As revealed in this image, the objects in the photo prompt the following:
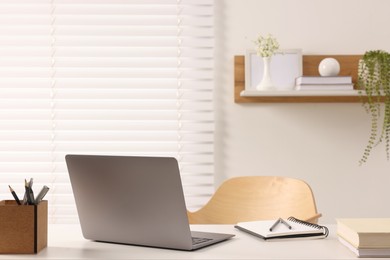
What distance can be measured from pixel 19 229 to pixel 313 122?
2076mm

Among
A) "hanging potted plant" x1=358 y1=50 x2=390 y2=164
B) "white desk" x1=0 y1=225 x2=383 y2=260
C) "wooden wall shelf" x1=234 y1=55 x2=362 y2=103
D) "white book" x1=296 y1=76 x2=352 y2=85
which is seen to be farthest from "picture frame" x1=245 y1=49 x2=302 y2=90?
"white desk" x1=0 y1=225 x2=383 y2=260

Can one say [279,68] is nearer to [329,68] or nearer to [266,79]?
[266,79]

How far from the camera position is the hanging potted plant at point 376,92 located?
319 centimetres

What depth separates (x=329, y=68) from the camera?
320 centimetres

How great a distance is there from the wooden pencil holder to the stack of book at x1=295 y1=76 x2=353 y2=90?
6.04 ft

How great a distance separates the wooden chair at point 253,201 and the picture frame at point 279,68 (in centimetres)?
69

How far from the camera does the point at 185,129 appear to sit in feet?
11.2

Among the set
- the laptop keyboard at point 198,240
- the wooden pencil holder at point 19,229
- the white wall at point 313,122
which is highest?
the white wall at point 313,122

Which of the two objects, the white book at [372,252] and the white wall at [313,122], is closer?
the white book at [372,252]

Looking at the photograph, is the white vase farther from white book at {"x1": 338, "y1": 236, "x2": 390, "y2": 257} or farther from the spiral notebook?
white book at {"x1": 338, "y1": 236, "x2": 390, "y2": 257}

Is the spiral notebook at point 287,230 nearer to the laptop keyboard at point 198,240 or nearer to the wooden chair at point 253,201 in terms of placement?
the laptop keyboard at point 198,240

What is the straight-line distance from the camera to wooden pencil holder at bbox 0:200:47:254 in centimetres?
162

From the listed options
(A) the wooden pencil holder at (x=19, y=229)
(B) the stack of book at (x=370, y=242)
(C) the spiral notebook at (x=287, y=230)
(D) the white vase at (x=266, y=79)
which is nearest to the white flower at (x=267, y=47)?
(D) the white vase at (x=266, y=79)

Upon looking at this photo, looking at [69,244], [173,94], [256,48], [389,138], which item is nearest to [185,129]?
[173,94]
